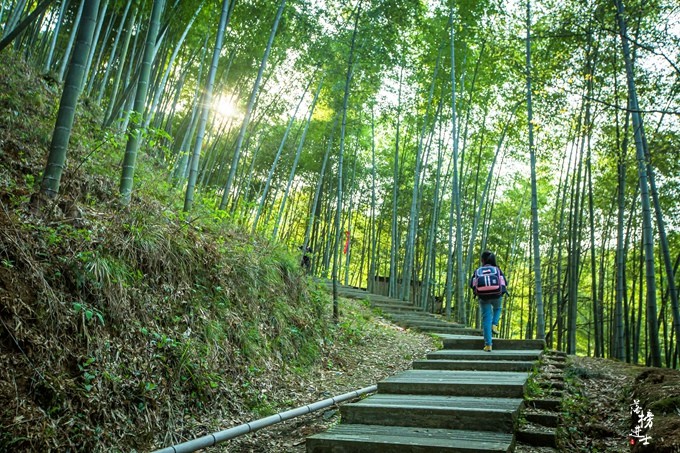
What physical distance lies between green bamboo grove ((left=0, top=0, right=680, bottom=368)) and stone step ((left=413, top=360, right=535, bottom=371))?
1.86 m

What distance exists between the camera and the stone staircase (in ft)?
7.84

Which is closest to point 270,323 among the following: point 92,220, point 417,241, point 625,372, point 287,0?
point 92,220

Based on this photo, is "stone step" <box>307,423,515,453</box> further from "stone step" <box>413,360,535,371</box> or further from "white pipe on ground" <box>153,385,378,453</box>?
"stone step" <box>413,360,535,371</box>

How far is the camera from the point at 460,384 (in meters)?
3.35

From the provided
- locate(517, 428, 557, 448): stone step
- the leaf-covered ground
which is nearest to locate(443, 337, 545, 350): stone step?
the leaf-covered ground

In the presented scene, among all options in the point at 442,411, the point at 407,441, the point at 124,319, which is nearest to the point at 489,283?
the point at 442,411

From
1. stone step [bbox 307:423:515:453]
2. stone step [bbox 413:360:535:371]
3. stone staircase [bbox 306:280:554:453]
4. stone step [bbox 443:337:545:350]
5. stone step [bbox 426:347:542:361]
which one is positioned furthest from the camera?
stone step [bbox 443:337:545:350]

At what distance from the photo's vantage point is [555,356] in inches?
190

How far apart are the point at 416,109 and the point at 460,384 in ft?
29.6

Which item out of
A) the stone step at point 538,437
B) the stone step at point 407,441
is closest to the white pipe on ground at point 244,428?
the stone step at point 407,441

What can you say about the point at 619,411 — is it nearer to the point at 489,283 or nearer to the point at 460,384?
the point at 460,384

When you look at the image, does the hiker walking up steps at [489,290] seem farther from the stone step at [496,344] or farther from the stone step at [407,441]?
the stone step at [407,441]

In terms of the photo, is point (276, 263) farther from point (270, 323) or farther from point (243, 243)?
point (270, 323)

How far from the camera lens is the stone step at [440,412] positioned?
8.53 feet
